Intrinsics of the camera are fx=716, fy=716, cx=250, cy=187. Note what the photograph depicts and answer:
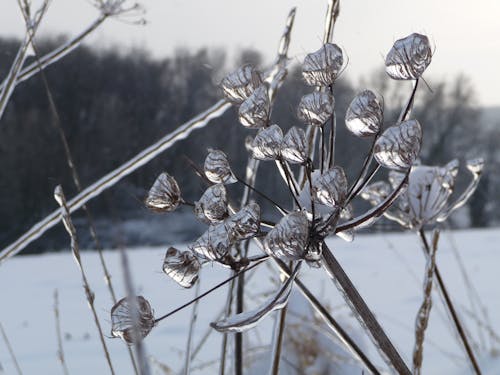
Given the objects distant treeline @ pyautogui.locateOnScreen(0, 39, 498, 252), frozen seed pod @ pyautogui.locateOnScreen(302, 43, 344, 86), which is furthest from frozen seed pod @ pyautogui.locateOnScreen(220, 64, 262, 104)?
distant treeline @ pyautogui.locateOnScreen(0, 39, 498, 252)

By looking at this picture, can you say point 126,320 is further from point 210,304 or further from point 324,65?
point 210,304

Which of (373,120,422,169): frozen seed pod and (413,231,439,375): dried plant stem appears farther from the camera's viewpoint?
(413,231,439,375): dried plant stem

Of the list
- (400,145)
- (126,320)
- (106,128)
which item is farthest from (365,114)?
(106,128)

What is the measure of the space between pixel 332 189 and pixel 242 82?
0.11 metres

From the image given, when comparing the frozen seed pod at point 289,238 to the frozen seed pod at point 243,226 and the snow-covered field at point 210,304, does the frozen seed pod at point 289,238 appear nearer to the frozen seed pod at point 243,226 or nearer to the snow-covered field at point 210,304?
the frozen seed pod at point 243,226

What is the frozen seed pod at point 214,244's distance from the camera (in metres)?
0.35

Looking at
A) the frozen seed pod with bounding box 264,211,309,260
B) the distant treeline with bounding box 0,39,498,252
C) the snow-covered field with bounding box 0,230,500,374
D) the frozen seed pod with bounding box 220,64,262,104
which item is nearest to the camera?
the frozen seed pod with bounding box 264,211,309,260

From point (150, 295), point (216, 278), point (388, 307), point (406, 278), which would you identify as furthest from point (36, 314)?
point (406, 278)

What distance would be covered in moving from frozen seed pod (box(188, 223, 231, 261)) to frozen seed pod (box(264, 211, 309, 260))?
24 mm

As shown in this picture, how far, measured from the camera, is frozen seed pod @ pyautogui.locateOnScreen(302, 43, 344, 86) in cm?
40

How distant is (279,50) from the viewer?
0.63 m

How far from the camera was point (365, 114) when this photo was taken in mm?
367

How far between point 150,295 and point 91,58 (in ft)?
42.7

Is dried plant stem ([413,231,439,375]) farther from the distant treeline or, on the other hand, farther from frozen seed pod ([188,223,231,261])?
the distant treeline
